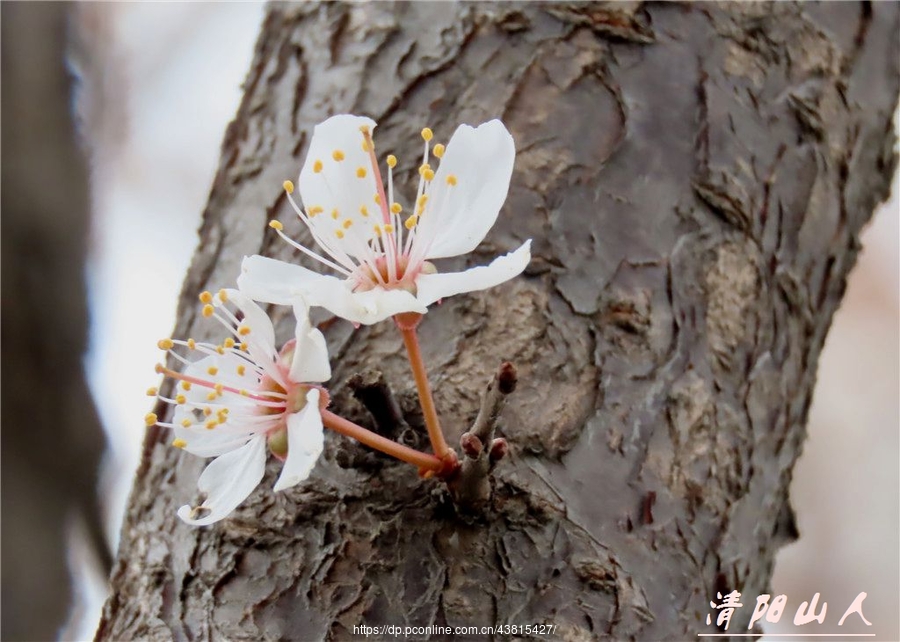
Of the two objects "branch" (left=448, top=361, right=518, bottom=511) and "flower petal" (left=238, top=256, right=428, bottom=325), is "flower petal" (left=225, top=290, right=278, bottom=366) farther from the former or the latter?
"branch" (left=448, top=361, right=518, bottom=511)

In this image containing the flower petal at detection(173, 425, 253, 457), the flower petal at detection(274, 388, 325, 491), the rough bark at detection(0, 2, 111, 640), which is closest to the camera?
the flower petal at detection(274, 388, 325, 491)

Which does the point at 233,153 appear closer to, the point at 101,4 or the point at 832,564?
the point at 101,4

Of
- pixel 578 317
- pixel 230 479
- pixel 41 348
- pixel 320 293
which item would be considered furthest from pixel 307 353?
pixel 41 348

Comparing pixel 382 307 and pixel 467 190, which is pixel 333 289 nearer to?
pixel 382 307

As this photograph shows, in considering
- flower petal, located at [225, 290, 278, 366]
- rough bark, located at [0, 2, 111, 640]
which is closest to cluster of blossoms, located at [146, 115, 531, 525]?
flower petal, located at [225, 290, 278, 366]

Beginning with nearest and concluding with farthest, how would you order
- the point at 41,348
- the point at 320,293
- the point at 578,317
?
the point at 320,293
the point at 578,317
the point at 41,348

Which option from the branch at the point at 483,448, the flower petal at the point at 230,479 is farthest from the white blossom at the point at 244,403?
the branch at the point at 483,448
